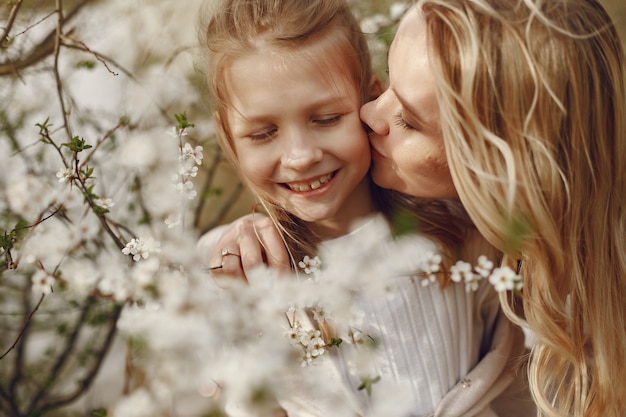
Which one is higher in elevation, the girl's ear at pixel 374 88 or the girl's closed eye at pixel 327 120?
the girl's closed eye at pixel 327 120

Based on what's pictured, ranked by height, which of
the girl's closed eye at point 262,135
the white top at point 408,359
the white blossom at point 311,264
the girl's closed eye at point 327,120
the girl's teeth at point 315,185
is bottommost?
the white top at point 408,359

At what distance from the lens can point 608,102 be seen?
46.5 inches

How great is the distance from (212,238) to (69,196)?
1.37 ft

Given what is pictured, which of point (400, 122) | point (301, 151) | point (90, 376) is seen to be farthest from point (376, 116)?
point (90, 376)

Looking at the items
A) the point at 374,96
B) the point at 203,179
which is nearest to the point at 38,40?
the point at 203,179

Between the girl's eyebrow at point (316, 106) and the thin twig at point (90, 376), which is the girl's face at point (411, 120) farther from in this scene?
the thin twig at point (90, 376)

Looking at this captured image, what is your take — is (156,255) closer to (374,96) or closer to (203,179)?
(374,96)

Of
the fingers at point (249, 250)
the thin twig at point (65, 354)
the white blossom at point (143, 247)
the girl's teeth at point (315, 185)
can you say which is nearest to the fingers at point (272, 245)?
the fingers at point (249, 250)

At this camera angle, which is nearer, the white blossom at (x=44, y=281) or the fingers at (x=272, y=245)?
the white blossom at (x=44, y=281)

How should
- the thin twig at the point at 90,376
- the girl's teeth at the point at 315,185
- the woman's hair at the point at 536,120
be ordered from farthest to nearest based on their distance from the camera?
1. the thin twig at the point at 90,376
2. the girl's teeth at the point at 315,185
3. the woman's hair at the point at 536,120

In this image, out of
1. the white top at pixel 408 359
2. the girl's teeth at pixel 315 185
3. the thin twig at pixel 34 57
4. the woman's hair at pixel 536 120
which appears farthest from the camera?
the thin twig at pixel 34 57

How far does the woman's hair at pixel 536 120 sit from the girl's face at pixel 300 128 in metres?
0.22

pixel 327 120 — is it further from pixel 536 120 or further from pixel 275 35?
pixel 536 120

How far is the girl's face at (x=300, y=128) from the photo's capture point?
1.26m
